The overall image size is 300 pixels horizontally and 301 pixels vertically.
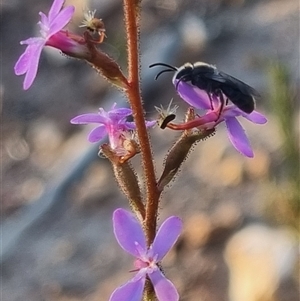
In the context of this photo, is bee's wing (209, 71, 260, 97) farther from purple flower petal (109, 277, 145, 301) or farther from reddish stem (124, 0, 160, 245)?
purple flower petal (109, 277, 145, 301)

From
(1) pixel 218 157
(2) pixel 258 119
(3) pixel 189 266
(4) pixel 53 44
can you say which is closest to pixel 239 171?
(1) pixel 218 157

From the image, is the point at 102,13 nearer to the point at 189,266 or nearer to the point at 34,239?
the point at 34,239

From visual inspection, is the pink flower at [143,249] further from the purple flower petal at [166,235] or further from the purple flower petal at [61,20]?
the purple flower petal at [61,20]

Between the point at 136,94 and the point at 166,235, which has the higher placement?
the point at 136,94

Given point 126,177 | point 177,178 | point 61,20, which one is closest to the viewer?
point 61,20

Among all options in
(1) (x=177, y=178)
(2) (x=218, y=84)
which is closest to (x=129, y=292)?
(2) (x=218, y=84)

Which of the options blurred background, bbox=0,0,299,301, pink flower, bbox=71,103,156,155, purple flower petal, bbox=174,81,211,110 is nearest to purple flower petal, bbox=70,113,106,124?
pink flower, bbox=71,103,156,155

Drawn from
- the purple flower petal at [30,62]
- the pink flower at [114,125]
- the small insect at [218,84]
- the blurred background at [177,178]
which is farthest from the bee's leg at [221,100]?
the blurred background at [177,178]

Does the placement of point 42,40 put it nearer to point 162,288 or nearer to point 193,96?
point 193,96
